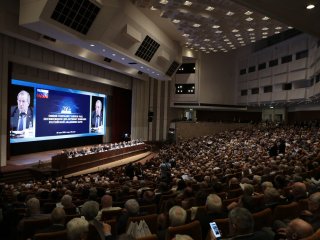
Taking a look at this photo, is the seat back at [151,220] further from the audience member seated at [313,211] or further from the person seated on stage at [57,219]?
the audience member seated at [313,211]

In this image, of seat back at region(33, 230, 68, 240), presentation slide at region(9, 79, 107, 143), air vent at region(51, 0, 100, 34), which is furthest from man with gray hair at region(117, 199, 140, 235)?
presentation slide at region(9, 79, 107, 143)

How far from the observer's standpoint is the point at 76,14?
11.0 meters

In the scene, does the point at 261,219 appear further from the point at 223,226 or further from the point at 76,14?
the point at 76,14

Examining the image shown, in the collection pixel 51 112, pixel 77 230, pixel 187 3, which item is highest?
pixel 187 3

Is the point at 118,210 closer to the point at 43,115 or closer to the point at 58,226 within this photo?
the point at 58,226

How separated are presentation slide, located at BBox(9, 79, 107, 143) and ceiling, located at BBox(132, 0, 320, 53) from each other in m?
7.43

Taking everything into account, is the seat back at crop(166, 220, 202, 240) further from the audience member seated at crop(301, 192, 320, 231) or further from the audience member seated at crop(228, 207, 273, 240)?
the audience member seated at crop(301, 192, 320, 231)

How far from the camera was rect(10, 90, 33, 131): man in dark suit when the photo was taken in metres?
14.7

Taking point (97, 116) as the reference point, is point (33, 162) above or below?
below

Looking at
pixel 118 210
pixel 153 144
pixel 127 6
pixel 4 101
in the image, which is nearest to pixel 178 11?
pixel 127 6

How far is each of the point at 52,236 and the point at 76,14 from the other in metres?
9.94

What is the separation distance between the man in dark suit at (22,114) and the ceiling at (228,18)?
25.4 feet

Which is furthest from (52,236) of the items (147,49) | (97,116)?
(97,116)

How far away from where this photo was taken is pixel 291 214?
3.50m
